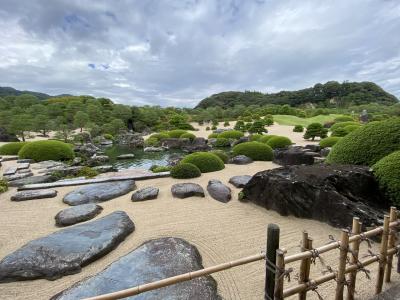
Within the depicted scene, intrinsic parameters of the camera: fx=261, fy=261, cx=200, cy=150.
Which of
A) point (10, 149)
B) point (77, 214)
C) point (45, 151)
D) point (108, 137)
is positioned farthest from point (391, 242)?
point (108, 137)

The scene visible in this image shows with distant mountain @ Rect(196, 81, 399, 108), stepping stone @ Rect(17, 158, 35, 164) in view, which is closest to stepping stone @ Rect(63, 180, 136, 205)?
stepping stone @ Rect(17, 158, 35, 164)

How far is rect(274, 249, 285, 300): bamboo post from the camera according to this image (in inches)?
93.6

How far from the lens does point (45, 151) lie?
13.6 m

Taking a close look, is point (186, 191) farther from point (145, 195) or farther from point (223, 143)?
point (223, 143)

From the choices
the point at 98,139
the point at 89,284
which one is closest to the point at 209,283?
the point at 89,284

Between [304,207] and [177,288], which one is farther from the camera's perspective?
[304,207]

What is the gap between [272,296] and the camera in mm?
2514

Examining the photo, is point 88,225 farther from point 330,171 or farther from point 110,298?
point 330,171

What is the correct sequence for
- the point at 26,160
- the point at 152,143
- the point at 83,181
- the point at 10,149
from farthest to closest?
the point at 152,143 → the point at 10,149 → the point at 26,160 → the point at 83,181

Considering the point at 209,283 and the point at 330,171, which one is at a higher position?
the point at 330,171

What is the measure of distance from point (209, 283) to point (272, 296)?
3.50ft

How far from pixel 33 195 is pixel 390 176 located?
26.6 feet

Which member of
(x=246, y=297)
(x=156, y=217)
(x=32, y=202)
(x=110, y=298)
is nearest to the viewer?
(x=110, y=298)

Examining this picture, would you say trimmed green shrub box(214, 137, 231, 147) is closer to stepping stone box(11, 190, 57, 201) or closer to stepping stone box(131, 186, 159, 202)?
stepping stone box(131, 186, 159, 202)
